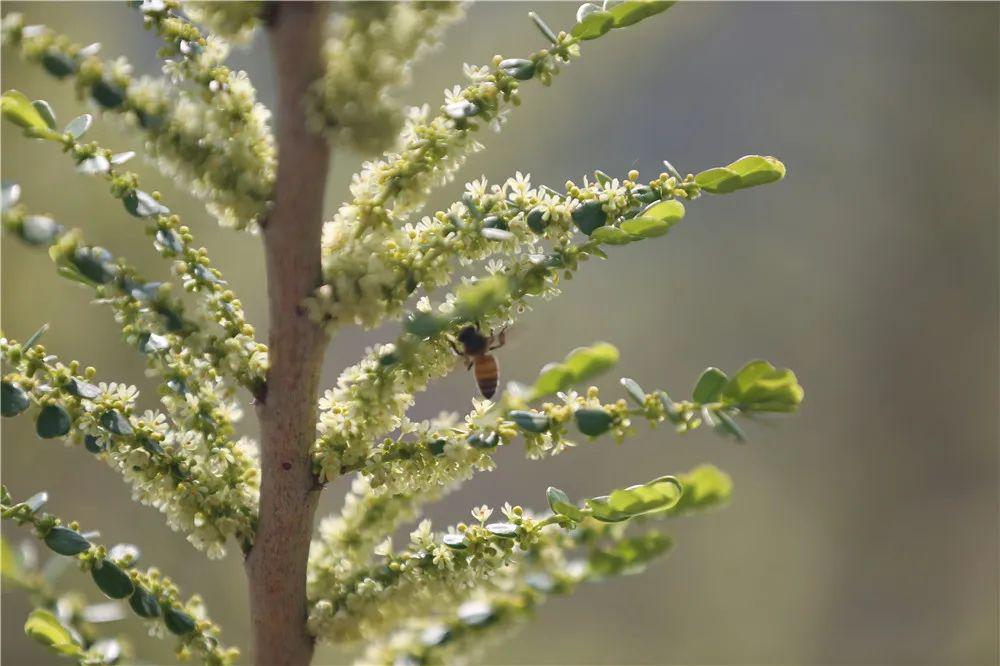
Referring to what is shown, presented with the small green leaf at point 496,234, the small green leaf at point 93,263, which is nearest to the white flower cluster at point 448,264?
the small green leaf at point 496,234

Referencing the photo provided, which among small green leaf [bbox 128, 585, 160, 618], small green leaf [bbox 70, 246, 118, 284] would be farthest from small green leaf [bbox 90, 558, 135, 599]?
small green leaf [bbox 70, 246, 118, 284]

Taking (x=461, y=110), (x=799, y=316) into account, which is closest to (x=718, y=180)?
(x=461, y=110)

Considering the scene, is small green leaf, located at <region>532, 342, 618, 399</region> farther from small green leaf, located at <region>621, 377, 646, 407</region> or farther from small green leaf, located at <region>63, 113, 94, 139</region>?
small green leaf, located at <region>63, 113, 94, 139</region>

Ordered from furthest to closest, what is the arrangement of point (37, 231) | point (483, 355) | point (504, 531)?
point (483, 355)
point (504, 531)
point (37, 231)

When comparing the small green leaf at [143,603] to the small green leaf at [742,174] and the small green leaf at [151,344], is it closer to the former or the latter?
the small green leaf at [151,344]

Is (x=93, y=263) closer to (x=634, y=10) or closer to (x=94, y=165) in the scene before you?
(x=94, y=165)
